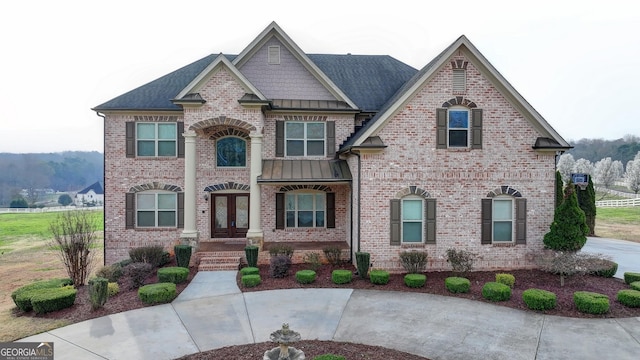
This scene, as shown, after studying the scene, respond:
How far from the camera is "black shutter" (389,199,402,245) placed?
13875 millimetres

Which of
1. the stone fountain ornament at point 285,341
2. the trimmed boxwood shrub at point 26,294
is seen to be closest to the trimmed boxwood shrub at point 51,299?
the trimmed boxwood shrub at point 26,294

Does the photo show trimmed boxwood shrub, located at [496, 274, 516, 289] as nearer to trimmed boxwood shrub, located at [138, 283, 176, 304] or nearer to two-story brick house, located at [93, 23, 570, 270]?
two-story brick house, located at [93, 23, 570, 270]

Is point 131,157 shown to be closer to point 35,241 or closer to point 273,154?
point 273,154

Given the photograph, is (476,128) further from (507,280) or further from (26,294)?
(26,294)

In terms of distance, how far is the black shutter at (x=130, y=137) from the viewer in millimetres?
16688

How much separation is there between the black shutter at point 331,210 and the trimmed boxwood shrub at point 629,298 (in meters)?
10.9

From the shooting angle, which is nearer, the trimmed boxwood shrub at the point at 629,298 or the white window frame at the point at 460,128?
the trimmed boxwood shrub at the point at 629,298

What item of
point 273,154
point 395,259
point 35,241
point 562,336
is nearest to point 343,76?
point 273,154

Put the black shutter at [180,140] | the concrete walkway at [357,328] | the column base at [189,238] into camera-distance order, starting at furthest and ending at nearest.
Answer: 1. the black shutter at [180,140]
2. the column base at [189,238]
3. the concrete walkway at [357,328]

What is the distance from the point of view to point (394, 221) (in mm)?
Answer: 13867

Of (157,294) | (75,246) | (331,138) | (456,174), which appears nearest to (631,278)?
(456,174)

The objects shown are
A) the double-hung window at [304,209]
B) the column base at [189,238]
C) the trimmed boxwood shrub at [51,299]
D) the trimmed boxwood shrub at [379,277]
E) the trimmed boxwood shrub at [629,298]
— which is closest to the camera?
the trimmed boxwood shrub at [51,299]

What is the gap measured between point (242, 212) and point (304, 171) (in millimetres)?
4087

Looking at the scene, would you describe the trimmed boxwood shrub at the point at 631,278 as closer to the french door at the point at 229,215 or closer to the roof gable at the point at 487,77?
the roof gable at the point at 487,77
